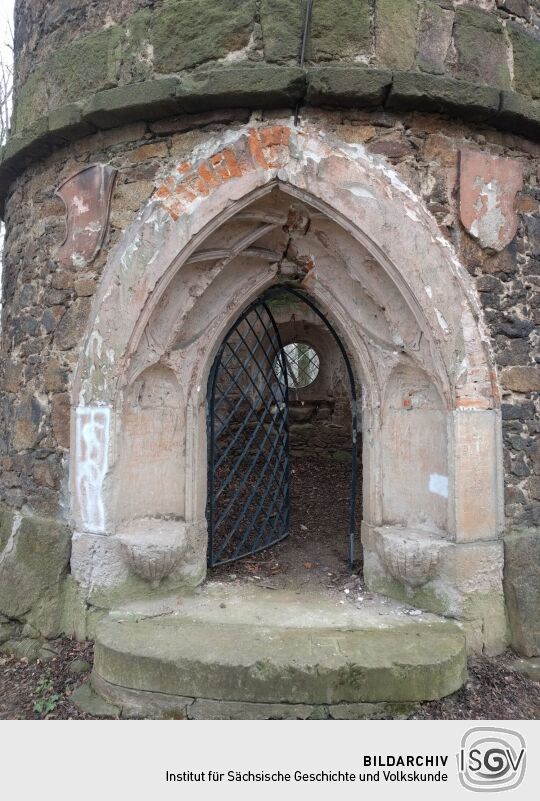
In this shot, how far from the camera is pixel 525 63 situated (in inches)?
133

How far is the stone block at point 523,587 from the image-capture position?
3033 millimetres

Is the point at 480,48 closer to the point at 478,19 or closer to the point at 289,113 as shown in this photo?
the point at 478,19

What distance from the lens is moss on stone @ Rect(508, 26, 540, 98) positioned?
11.0ft

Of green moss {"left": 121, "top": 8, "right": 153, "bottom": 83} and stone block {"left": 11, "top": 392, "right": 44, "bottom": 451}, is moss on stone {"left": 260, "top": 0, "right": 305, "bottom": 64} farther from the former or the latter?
stone block {"left": 11, "top": 392, "right": 44, "bottom": 451}

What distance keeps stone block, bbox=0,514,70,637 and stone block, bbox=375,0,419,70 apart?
11.7 feet

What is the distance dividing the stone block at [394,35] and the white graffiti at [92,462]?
2.74m

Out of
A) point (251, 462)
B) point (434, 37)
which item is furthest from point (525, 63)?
point (251, 462)

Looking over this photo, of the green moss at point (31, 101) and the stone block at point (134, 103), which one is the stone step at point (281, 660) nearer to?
the stone block at point (134, 103)

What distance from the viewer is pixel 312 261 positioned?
3.51m

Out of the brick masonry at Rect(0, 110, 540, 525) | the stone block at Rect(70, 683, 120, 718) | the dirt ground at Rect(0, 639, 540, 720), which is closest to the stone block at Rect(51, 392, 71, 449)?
the brick masonry at Rect(0, 110, 540, 525)

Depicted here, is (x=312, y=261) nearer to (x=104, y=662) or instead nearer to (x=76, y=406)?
(x=76, y=406)

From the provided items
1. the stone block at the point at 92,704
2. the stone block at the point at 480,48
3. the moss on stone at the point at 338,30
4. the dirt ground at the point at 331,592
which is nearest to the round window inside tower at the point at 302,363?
the dirt ground at the point at 331,592

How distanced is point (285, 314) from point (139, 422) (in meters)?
4.67

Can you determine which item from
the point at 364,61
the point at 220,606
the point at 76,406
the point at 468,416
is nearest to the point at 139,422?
the point at 76,406
